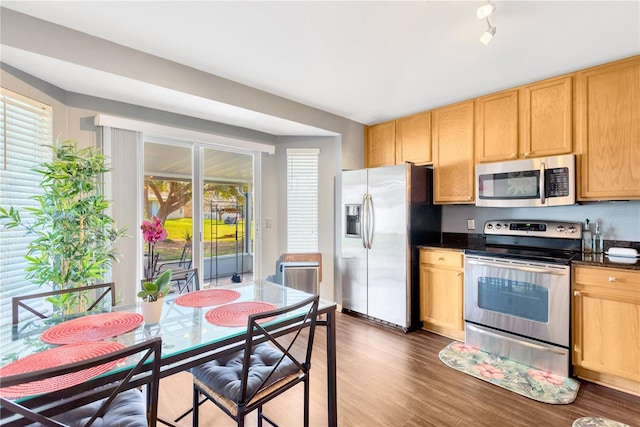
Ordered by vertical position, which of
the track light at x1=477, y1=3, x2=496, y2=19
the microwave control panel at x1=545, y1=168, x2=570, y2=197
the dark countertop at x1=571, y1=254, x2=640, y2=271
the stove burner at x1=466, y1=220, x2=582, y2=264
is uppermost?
the track light at x1=477, y1=3, x2=496, y2=19

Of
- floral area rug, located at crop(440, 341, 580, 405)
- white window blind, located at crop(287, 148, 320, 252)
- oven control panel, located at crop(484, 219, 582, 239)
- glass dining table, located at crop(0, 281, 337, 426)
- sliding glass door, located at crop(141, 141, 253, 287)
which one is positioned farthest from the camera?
white window blind, located at crop(287, 148, 320, 252)

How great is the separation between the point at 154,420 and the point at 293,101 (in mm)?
2887

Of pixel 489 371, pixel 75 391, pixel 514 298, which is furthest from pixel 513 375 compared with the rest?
pixel 75 391

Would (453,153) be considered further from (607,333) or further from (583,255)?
(607,333)

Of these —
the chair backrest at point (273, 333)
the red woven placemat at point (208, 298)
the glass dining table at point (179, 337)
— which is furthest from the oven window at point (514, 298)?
the red woven placemat at point (208, 298)

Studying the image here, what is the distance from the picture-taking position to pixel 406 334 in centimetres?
312

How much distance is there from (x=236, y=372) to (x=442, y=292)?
2.31m

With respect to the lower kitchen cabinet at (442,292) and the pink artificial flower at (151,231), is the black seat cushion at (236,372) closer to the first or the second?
the pink artificial flower at (151,231)

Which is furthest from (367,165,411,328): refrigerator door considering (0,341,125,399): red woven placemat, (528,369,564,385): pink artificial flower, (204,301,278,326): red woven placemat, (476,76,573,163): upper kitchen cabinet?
(0,341,125,399): red woven placemat

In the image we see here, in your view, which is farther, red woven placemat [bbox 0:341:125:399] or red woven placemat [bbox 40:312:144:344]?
red woven placemat [bbox 40:312:144:344]

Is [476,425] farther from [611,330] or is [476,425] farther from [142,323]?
[142,323]

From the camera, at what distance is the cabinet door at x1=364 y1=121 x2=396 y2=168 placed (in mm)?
3758

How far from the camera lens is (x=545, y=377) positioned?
2.28m

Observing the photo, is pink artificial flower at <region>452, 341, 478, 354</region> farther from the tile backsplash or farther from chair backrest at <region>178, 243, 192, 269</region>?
chair backrest at <region>178, 243, 192, 269</region>
